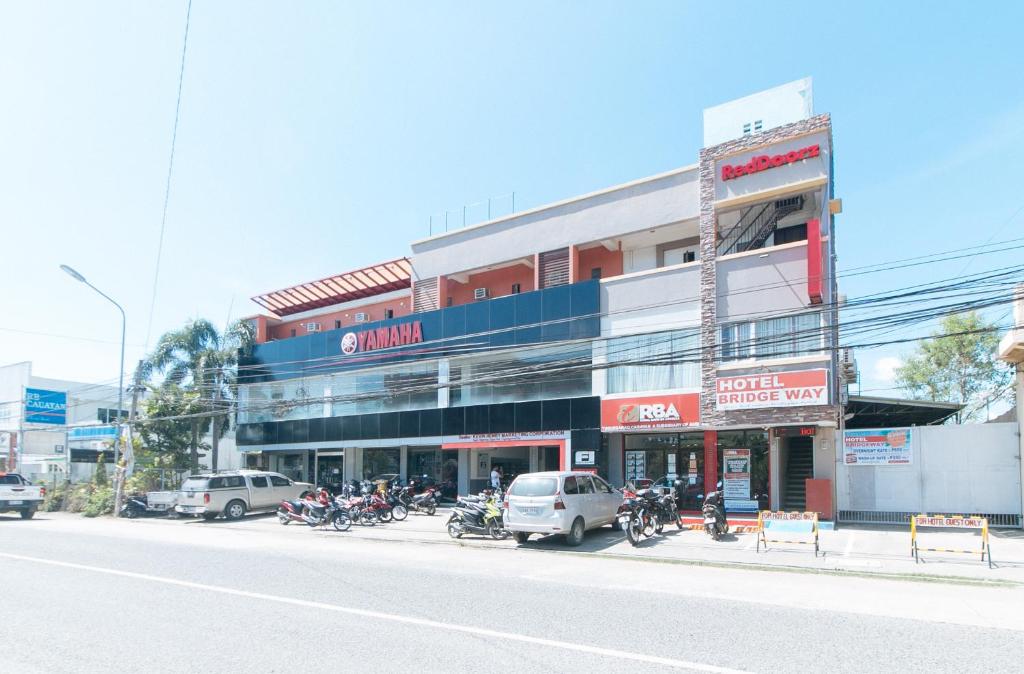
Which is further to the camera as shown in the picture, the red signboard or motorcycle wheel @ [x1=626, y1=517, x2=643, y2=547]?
the red signboard

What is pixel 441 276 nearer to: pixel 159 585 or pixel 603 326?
pixel 603 326

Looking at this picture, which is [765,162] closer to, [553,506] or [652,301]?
[652,301]

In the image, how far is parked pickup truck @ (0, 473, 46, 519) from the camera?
25734mm

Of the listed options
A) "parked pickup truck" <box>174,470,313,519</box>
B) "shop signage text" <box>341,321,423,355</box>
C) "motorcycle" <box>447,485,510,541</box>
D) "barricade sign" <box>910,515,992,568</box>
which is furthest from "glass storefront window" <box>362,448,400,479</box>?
"barricade sign" <box>910,515,992,568</box>

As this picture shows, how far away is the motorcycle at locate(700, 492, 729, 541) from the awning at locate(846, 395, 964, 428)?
6960 millimetres

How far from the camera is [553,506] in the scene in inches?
607

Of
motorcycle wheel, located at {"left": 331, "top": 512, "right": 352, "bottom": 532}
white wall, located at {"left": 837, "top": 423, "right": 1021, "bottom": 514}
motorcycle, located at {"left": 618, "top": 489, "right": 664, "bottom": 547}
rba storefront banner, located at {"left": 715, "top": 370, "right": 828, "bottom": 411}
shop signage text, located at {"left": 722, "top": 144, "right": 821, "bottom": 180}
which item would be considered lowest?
motorcycle wheel, located at {"left": 331, "top": 512, "right": 352, "bottom": 532}

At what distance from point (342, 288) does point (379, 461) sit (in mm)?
8717

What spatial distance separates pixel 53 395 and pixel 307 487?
23570 mm

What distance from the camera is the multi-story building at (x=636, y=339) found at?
748 inches

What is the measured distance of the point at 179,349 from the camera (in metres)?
34.1

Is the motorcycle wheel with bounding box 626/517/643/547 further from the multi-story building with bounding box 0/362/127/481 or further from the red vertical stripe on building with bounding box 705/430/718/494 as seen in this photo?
the multi-story building with bounding box 0/362/127/481

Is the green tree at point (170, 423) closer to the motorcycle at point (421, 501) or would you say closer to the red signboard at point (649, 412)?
the motorcycle at point (421, 501)

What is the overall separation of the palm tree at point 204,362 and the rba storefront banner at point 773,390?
2460cm
